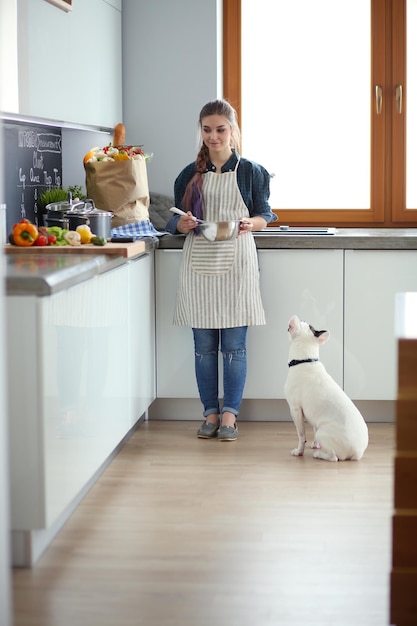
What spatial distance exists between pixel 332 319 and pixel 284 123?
1.21 metres

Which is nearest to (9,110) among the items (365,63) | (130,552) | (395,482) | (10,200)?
(10,200)

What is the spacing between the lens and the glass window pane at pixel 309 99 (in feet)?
16.2

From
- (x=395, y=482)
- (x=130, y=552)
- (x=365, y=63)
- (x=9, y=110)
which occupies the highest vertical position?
(x=365, y=63)

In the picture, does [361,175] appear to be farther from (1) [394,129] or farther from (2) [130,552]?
(2) [130,552]

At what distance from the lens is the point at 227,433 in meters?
4.14

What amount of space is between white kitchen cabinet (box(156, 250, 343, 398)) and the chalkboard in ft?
1.88

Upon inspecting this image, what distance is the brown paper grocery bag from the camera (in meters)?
4.18

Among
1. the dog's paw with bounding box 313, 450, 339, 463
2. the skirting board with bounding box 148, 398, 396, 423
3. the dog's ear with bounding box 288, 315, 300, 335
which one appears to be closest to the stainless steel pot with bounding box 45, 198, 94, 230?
the dog's ear with bounding box 288, 315, 300, 335

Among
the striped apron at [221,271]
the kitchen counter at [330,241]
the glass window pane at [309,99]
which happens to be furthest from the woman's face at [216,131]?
the glass window pane at [309,99]

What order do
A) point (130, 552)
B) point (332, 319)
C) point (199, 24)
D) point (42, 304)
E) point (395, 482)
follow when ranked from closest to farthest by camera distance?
point (395, 482) → point (42, 304) → point (130, 552) → point (332, 319) → point (199, 24)

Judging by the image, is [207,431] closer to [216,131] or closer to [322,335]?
[322,335]

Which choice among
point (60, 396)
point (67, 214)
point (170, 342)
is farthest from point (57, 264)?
point (170, 342)

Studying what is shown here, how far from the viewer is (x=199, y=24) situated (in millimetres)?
4789

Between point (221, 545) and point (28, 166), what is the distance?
187 centimetres
